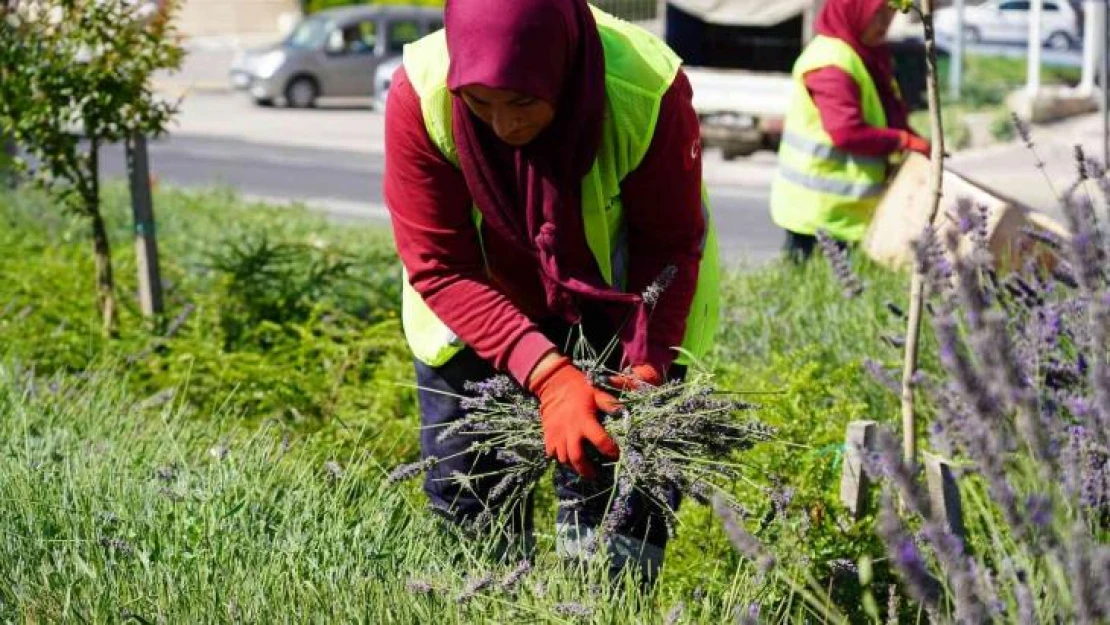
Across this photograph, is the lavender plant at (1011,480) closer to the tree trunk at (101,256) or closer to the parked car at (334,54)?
→ the tree trunk at (101,256)

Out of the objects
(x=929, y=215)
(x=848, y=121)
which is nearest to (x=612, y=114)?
(x=929, y=215)

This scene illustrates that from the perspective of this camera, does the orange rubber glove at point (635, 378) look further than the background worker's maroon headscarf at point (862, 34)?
No

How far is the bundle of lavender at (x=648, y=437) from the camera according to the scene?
3.05 metres

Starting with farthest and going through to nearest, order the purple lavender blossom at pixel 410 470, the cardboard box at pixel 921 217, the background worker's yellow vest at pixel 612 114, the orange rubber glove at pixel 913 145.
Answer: the orange rubber glove at pixel 913 145, the cardboard box at pixel 921 217, the purple lavender blossom at pixel 410 470, the background worker's yellow vest at pixel 612 114

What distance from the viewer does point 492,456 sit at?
11.5ft

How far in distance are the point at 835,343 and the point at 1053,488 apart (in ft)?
10.8

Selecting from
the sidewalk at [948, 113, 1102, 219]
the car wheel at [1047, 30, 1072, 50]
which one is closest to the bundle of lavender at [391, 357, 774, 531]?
the sidewalk at [948, 113, 1102, 219]

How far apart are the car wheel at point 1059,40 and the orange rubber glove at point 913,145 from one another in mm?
23733

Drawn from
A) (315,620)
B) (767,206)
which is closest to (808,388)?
(315,620)

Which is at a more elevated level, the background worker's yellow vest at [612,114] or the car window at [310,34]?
the background worker's yellow vest at [612,114]

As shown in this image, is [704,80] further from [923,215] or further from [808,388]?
[808,388]

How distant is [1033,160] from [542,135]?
1402 cm

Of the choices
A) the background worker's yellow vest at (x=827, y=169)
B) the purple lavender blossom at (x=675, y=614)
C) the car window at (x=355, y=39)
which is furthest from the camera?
the car window at (x=355, y=39)

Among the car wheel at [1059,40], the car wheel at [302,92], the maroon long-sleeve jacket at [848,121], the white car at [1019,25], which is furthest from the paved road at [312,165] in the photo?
the car wheel at [1059,40]
